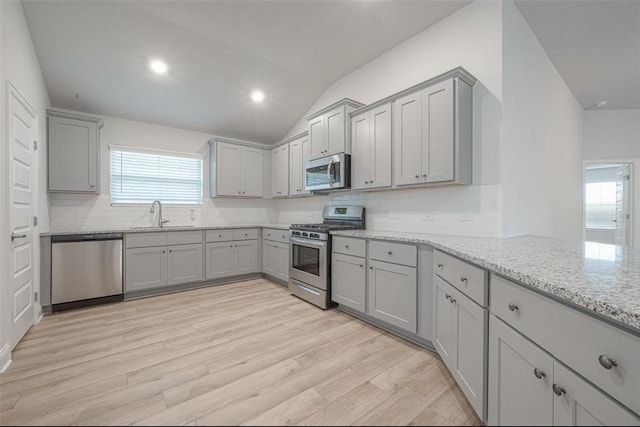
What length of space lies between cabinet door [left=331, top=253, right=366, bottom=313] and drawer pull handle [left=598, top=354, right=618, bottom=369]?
2.02 meters

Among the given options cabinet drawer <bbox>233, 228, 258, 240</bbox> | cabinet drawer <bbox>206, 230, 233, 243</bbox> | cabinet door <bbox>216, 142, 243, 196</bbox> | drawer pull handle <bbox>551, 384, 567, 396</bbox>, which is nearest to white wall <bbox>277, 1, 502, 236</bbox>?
drawer pull handle <bbox>551, 384, 567, 396</bbox>

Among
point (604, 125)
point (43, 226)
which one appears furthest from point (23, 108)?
point (604, 125)

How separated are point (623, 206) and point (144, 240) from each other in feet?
25.7

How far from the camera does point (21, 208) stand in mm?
2355

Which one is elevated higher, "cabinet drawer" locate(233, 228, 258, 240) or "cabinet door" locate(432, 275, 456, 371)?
"cabinet drawer" locate(233, 228, 258, 240)

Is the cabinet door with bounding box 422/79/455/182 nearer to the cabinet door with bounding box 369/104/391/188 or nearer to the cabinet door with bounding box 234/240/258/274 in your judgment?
the cabinet door with bounding box 369/104/391/188

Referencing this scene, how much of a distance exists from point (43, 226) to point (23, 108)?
4.63 ft

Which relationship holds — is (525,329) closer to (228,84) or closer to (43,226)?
(228,84)

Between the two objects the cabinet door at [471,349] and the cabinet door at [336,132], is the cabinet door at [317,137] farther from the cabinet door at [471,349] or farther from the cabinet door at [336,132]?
the cabinet door at [471,349]

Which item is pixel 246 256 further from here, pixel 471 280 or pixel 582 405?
pixel 582 405

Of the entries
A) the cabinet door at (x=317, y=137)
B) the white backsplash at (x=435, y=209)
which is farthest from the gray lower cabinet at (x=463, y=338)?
the cabinet door at (x=317, y=137)

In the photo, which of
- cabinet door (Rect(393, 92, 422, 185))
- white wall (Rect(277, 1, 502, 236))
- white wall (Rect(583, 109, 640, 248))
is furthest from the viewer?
white wall (Rect(583, 109, 640, 248))

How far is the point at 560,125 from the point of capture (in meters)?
3.67

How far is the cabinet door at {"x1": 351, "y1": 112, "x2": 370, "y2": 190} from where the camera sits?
10.4ft
